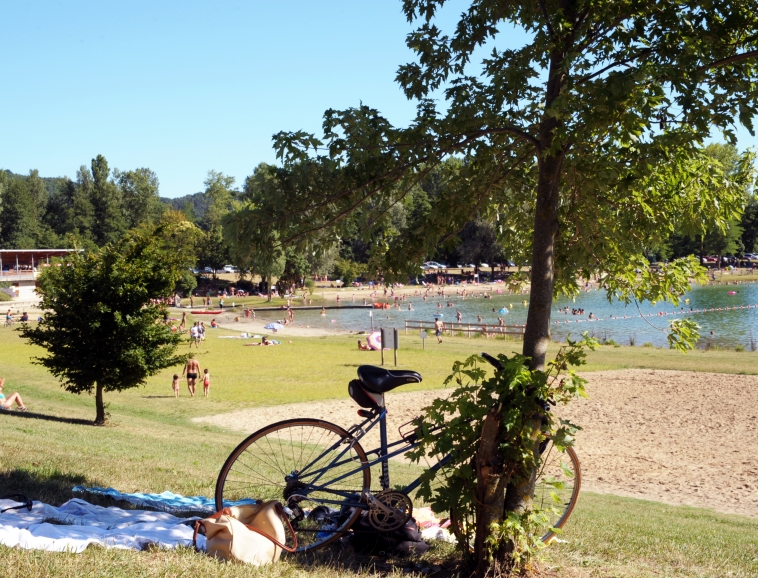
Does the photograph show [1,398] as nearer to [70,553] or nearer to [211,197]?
[70,553]

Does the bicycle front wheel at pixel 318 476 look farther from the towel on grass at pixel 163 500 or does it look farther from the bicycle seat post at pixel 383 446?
the towel on grass at pixel 163 500

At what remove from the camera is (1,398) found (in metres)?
15.7

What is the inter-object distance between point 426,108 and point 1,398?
13.9 meters

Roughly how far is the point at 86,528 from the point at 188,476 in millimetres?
3298

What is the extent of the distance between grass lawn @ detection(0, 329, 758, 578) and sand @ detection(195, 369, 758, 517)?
1.13 metres

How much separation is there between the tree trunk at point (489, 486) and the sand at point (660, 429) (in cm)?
697

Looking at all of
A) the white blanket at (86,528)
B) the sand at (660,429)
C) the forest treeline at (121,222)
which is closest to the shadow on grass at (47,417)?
the sand at (660,429)

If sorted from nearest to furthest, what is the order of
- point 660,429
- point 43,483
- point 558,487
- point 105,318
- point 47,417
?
point 558,487, point 43,483, point 105,318, point 47,417, point 660,429

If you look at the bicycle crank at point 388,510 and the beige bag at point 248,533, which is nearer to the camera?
the beige bag at point 248,533

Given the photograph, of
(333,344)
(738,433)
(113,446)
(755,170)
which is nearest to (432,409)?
(755,170)

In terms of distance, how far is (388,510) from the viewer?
14.1 ft

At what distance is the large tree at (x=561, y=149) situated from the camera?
13.8 ft

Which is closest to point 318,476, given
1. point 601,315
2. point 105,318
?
point 105,318

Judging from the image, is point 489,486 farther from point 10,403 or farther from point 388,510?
point 10,403
